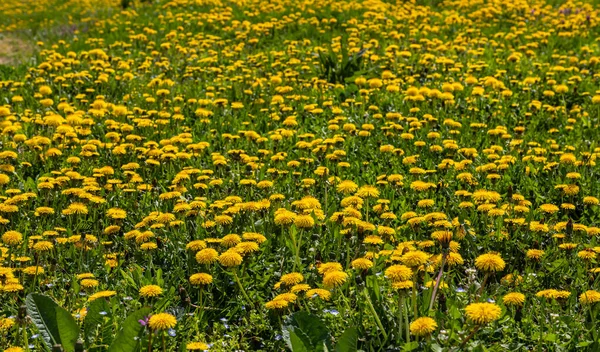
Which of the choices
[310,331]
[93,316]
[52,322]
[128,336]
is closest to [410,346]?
[310,331]

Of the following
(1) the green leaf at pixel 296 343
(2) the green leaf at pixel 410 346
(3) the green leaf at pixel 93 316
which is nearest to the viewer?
(2) the green leaf at pixel 410 346

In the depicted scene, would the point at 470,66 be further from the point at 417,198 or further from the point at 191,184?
the point at 191,184

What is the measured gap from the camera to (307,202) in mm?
3873

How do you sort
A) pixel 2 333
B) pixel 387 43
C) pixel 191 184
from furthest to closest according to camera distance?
pixel 387 43 → pixel 191 184 → pixel 2 333

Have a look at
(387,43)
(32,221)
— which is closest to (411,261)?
(32,221)

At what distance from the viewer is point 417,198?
4.69 m

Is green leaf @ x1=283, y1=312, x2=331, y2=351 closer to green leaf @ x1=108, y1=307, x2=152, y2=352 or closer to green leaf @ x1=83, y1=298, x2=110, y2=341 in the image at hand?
green leaf @ x1=108, y1=307, x2=152, y2=352

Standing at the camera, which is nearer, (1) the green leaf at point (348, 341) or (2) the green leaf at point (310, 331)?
(1) the green leaf at point (348, 341)

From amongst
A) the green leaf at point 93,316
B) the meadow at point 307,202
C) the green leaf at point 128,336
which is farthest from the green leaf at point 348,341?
the green leaf at point 93,316

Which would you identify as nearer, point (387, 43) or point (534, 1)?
point (387, 43)

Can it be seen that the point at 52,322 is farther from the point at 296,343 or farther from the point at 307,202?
the point at 307,202

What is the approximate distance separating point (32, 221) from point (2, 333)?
1435 millimetres

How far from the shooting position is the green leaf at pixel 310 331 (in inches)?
111

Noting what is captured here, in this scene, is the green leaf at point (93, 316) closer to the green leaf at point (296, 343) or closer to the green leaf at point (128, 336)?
the green leaf at point (128, 336)
